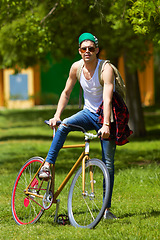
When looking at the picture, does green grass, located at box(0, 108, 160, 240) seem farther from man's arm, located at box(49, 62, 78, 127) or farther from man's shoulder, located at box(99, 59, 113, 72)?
man's shoulder, located at box(99, 59, 113, 72)

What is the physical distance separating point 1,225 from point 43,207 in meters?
0.72

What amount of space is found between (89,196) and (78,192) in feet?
0.42

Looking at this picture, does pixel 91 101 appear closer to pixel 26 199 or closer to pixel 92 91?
pixel 92 91

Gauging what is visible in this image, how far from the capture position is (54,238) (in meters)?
4.89

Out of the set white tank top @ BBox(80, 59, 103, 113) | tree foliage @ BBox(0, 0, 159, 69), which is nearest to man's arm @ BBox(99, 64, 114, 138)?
white tank top @ BBox(80, 59, 103, 113)

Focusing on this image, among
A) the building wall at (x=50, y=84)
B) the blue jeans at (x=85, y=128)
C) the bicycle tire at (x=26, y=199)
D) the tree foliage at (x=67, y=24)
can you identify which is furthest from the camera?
the building wall at (x=50, y=84)

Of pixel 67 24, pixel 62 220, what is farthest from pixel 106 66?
pixel 67 24

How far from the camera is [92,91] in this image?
5238mm

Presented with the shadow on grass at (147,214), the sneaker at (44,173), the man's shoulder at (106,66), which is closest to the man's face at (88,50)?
the man's shoulder at (106,66)

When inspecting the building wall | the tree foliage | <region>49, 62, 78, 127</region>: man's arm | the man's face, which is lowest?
the building wall

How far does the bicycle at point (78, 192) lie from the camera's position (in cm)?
492

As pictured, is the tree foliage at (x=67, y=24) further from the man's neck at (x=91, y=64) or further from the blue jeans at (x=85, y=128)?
the blue jeans at (x=85, y=128)

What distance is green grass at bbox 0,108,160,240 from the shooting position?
16.3 ft

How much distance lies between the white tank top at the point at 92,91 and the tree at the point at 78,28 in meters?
1.77
